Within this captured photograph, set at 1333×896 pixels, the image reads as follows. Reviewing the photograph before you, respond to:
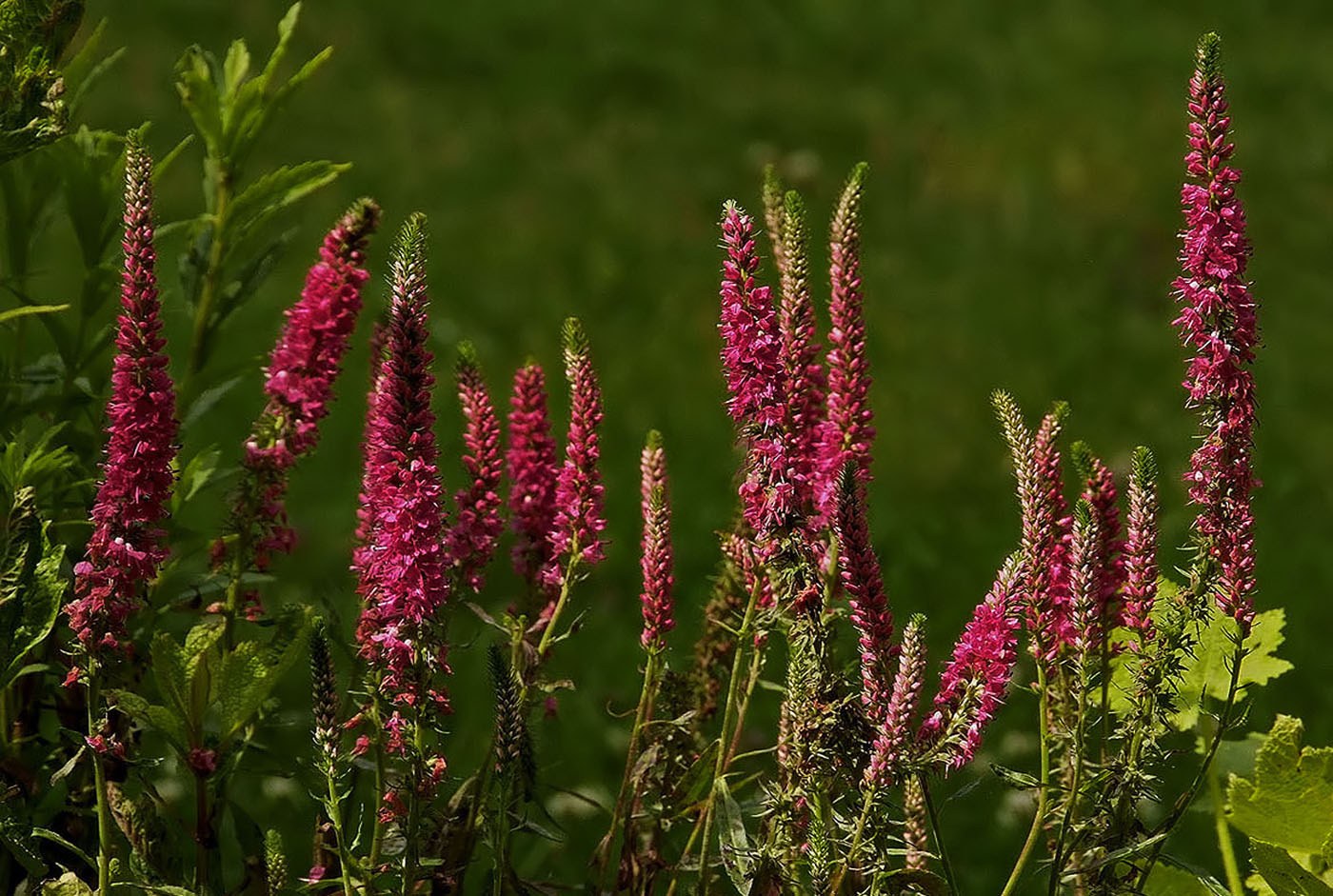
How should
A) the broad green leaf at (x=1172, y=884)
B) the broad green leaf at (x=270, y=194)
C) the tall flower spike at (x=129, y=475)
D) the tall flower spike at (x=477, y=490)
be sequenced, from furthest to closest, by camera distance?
1. the broad green leaf at (x=270, y=194)
2. the broad green leaf at (x=1172, y=884)
3. the tall flower spike at (x=477, y=490)
4. the tall flower spike at (x=129, y=475)

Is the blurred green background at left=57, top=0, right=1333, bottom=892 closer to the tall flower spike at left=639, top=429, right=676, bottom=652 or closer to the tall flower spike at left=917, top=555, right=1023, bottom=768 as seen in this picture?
the tall flower spike at left=639, top=429, right=676, bottom=652

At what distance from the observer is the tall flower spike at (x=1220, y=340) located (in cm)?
Answer: 209

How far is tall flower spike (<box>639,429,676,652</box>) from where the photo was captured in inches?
90.5

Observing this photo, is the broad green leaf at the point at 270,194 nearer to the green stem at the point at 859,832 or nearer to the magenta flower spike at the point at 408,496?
the magenta flower spike at the point at 408,496

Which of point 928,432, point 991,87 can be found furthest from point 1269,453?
point 991,87

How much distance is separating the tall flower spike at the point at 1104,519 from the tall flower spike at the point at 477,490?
31.2 inches

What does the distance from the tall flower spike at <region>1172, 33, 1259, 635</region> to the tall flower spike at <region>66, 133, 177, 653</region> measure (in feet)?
4.07

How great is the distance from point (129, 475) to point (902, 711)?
3.20 ft

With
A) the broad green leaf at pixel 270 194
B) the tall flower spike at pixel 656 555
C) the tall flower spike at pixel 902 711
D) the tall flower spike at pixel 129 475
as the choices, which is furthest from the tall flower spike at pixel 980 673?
the broad green leaf at pixel 270 194

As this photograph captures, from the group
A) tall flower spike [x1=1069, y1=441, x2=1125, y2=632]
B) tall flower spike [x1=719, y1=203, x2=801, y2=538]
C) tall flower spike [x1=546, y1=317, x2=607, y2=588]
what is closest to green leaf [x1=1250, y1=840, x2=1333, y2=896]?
tall flower spike [x1=1069, y1=441, x2=1125, y2=632]

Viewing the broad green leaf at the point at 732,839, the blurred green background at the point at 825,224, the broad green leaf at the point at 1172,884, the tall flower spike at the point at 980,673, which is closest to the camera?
the tall flower spike at the point at 980,673

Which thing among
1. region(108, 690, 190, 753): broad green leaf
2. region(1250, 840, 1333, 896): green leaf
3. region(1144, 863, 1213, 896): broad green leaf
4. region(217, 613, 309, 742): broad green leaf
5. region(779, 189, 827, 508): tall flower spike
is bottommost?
region(1144, 863, 1213, 896): broad green leaf

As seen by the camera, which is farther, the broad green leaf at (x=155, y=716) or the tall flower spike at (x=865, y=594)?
the broad green leaf at (x=155, y=716)

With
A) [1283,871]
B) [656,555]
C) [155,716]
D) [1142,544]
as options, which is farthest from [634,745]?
[1283,871]
